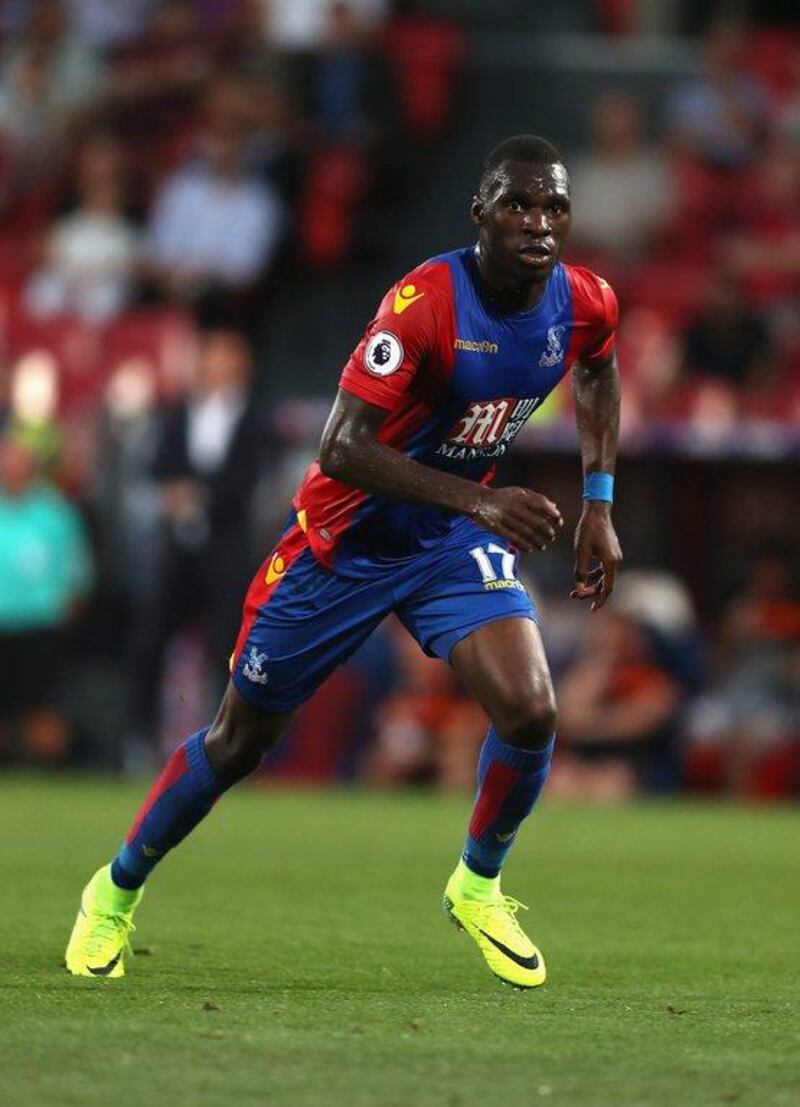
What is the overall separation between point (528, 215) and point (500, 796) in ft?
5.16

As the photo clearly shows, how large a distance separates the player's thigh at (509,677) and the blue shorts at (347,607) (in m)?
0.08

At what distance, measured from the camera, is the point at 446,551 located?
662cm

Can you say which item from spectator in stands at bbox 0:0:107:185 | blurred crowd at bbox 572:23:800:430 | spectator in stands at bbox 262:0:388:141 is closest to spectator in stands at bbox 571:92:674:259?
blurred crowd at bbox 572:23:800:430

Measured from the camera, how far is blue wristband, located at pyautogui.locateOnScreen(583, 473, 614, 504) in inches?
267

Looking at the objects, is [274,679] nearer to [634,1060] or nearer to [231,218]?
[634,1060]

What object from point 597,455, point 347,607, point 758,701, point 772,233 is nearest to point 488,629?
point 347,607

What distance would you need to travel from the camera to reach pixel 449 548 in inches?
261

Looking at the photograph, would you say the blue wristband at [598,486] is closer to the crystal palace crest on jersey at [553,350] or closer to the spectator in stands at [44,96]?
the crystal palace crest on jersey at [553,350]

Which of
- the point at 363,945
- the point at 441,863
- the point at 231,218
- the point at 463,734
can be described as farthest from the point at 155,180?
the point at 363,945

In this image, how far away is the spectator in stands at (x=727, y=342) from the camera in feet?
49.1

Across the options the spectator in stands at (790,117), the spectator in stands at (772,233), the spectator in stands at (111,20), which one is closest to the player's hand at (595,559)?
the spectator in stands at (772,233)

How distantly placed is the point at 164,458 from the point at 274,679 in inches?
313

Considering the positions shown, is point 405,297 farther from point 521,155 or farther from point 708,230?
point 708,230

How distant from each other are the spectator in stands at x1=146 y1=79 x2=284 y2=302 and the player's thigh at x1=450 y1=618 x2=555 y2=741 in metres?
10.7
